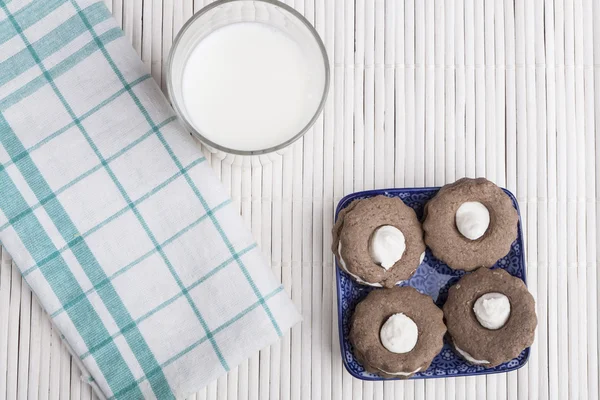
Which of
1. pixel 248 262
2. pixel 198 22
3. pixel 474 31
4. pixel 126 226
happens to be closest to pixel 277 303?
pixel 248 262

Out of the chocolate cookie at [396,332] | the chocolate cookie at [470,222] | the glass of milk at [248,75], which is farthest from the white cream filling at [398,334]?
the glass of milk at [248,75]

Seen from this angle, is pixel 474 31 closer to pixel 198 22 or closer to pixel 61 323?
pixel 198 22

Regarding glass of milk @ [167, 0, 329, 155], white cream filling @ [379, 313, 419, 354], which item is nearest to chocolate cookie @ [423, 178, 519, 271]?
white cream filling @ [379, 313, 419, 354]

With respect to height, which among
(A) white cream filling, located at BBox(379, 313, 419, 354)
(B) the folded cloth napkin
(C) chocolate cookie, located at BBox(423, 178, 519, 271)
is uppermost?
(B) the folded cloth napkin

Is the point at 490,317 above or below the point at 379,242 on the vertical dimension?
below

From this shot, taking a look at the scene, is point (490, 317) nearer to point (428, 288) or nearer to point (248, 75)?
point (428, 288)

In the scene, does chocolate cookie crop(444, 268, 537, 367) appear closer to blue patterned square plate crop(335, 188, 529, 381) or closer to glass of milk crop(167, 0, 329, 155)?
blue patterned square plate crop(335, 188, 529, 381)

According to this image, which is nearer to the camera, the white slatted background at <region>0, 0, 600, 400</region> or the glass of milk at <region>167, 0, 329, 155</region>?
the glass of milk at <region>167, 0, 329, 155</region>

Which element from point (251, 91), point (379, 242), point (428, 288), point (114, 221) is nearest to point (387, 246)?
point (379, 242)
